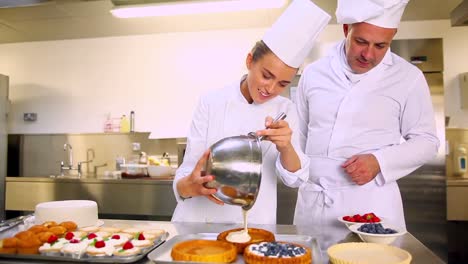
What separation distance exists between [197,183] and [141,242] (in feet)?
0.80

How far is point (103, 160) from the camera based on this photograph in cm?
489

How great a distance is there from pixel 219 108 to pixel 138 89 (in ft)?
11.4

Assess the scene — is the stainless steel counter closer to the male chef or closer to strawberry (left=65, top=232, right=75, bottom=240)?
the male chef

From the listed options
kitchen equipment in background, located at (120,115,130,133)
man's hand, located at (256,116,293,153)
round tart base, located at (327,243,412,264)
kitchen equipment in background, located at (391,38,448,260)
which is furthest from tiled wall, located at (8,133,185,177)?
round tart base, located at (327,243,412,264)

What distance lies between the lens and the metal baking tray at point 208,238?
1.05m

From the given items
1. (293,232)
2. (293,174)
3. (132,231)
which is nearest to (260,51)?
(293,174)

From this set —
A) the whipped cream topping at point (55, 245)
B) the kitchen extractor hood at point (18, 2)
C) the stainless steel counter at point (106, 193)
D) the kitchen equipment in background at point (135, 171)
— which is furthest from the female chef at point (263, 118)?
the kitchen equipment in background at point (135, 171)

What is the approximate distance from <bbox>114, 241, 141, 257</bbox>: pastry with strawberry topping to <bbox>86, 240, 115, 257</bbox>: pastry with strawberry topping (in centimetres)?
2

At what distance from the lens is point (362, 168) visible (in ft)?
5.48

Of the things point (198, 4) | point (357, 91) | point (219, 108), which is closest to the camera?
point (219, 108)

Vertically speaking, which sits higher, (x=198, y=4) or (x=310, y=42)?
(x=198, y=4)

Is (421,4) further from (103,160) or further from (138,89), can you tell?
(103,160)

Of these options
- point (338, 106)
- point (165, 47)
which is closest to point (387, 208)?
point (338, 106)

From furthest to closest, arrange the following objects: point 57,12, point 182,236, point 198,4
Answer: point 57,12, point 198,4, point 182,236
